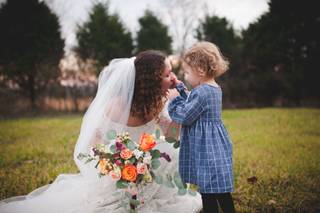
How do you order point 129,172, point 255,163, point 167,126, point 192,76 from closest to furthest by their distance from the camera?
1. point 129,172
2. point 192,76
3. point 167,126
4. point 255,163

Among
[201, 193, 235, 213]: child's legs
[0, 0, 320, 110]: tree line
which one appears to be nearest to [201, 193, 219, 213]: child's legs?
[201, 193, 235, 213]: child's legs

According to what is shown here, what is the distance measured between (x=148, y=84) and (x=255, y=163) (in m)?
2.76

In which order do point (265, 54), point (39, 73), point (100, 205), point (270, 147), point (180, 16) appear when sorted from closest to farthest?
point (100, 205), point (270, 147), point (39, 73), point (265, 54), point (180, 16)

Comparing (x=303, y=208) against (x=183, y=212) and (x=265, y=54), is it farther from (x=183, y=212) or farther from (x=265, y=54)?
(x=265, y=54)

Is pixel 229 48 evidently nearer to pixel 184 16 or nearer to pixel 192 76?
pixel 184 16

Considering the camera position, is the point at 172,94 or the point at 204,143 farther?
the point at 172,94

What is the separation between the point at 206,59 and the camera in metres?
2.91

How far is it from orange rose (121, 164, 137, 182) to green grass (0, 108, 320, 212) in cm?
147

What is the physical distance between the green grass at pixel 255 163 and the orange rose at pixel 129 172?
1.47 m

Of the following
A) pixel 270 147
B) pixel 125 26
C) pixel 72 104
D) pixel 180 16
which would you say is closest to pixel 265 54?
pixel 180 16

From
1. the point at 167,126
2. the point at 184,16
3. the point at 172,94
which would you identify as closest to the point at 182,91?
the point at 172,94

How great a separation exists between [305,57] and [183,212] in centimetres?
1829

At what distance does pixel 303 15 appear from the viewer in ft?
61.3

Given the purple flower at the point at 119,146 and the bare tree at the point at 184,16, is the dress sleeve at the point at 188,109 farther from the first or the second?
the bare tree at the point at 184,16
